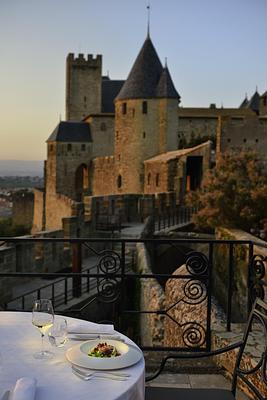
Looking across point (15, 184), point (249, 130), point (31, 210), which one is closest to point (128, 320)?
Result: point (249, 130)

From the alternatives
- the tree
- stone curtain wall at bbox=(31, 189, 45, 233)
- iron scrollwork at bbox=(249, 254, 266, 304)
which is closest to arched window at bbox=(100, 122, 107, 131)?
stone curtain wall at bbox=(31, 189, 45, 233)

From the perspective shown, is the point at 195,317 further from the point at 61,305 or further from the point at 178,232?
the point at 178,232

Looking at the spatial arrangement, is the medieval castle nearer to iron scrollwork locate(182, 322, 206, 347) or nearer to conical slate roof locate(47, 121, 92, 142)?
conical slate roof locate(47, 121, 92, 142)

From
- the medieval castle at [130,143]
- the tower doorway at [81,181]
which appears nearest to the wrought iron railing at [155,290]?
the medieval castle at [130,143]

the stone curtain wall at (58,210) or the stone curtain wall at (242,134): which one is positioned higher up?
the stone curtain wall at (242,134)

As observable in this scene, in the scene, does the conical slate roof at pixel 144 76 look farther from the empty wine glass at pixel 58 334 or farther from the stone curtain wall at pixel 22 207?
the empty wine glass at pixel 58 334

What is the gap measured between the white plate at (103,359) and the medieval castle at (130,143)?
42.9 ft

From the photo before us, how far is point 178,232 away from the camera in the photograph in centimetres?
1669

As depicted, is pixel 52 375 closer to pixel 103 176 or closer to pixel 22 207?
pixel 103 176

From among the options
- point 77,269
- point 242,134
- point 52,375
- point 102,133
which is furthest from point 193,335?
point 102,133

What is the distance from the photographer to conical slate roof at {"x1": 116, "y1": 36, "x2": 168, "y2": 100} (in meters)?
32.2

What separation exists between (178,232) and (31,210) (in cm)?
3617

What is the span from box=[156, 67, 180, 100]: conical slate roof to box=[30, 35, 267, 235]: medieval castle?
7 cm

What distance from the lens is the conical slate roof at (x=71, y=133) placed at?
42844 millimetres
